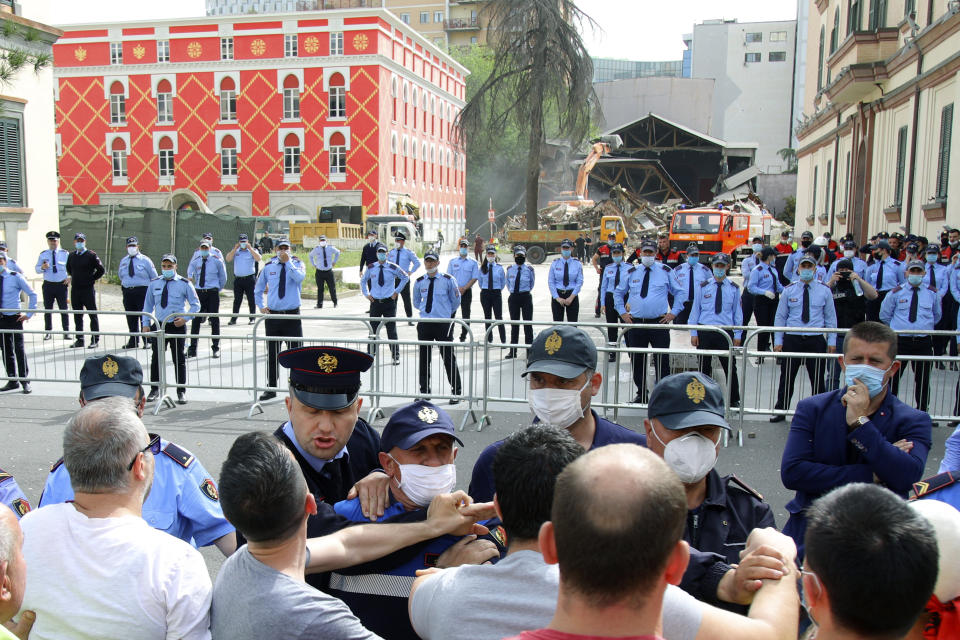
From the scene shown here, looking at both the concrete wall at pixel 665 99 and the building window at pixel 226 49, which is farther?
the concrete wall at pixel 665 99

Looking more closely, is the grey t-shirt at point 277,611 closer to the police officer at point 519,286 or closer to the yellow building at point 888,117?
the police officer at point 519,286

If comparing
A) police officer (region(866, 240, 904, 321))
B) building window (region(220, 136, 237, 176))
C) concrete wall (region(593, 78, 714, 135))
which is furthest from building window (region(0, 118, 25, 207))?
concrete wall (region(593, 78, 714, 135))

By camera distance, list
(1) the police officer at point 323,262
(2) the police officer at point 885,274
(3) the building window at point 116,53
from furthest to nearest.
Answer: (3) the building window at point 116,53 < (1) the police officer at point 323,262 < (2) the police officer at point 885,274

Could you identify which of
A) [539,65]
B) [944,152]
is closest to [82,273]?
[944,152]

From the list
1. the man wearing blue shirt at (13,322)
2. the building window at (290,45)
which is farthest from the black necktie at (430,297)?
the building window at (290,45)

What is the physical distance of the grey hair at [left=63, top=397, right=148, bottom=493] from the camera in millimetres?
2498

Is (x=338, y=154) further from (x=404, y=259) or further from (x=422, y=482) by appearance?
(x=422, y=482)

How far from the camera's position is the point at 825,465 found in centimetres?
365

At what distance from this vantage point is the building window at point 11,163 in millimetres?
18891

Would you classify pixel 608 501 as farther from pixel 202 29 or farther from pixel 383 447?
pixel 202 29

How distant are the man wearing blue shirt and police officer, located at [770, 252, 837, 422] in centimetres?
962

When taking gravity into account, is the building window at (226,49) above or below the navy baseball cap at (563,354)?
above

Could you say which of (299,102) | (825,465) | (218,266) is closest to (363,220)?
(299,102)

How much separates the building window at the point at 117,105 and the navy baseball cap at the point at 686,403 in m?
57.7
